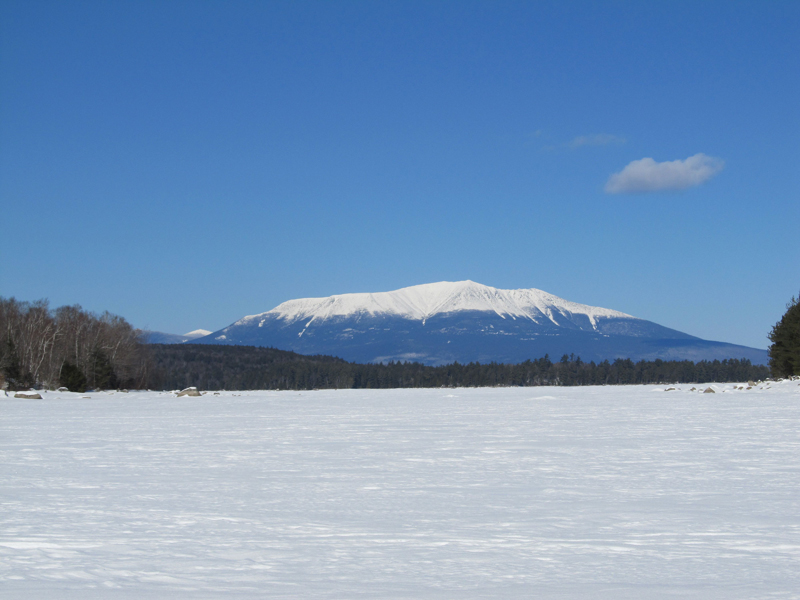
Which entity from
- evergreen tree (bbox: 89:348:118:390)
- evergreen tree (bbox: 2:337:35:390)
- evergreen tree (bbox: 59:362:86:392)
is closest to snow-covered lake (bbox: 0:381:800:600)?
evergreen tree (bbox: 2:337:35:390)

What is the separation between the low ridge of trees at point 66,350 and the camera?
58906 mm

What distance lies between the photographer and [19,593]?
5.60 meters

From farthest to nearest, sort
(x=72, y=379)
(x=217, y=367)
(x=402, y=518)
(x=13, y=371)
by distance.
→ 1. (x=217, y=367)
2. (x=72, y=379)
3. (x=13, y=371)
4. (x=402, y=518)

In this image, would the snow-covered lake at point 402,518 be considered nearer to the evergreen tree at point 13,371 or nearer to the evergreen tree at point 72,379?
the evergreen tree at point 13,371

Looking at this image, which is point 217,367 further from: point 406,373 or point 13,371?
point 13,371

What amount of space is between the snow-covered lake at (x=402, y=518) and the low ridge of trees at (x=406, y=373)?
404 feet

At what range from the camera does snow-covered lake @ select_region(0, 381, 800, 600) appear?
598 centimetres

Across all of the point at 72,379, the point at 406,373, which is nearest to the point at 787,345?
the point at 72,379

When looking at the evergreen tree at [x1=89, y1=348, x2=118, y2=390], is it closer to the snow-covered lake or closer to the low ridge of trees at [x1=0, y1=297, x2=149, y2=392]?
the low ridge of trees at [x1=0, y1=297, x2=149, y2=392]

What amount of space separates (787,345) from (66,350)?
63.5 meters

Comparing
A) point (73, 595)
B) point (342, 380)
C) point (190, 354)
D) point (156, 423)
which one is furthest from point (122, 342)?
point (190, 354)

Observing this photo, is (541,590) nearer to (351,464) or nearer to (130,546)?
(130,546)

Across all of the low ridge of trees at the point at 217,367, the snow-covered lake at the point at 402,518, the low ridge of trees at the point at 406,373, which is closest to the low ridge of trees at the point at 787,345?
the low ridge of trees at the point at 217,367

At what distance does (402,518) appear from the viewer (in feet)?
28.3
